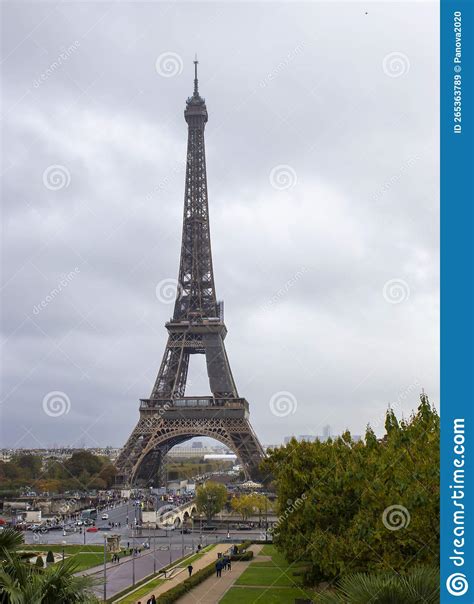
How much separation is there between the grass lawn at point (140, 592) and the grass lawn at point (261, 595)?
4251mm

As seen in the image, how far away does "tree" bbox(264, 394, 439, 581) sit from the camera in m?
23.4

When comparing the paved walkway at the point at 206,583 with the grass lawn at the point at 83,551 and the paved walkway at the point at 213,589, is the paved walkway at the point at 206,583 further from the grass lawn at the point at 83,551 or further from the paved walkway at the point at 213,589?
the grass lawn at the point at 83,551

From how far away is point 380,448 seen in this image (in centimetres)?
3444

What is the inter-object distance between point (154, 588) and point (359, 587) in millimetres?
28806

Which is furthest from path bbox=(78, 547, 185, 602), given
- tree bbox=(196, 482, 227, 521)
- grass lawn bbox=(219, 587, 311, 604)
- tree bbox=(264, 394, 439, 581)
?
tree bbox=(196, 482, 227, 521)

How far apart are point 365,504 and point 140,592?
17547 mm
